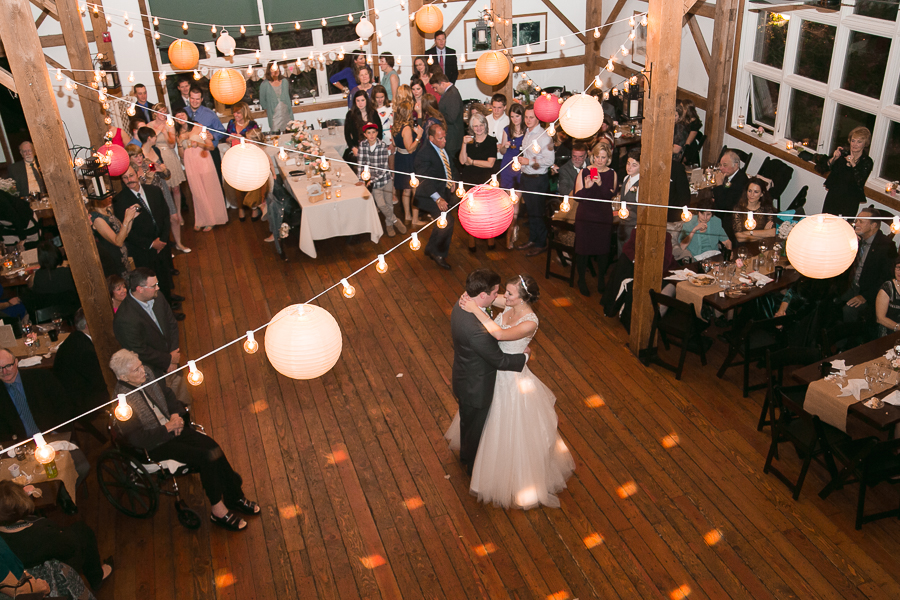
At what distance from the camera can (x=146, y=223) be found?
6.62m

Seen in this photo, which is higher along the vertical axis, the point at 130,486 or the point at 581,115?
the point at 581,115

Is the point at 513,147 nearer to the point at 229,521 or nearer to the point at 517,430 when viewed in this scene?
the point at 517,430

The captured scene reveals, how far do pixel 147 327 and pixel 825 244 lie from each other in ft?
14.2

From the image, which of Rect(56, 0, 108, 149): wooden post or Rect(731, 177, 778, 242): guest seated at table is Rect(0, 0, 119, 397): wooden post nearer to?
Rect(56, 0, 108, 149): wooden post

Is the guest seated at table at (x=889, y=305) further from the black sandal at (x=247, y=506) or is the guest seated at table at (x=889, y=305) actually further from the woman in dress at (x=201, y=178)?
the woman in dress at (x=201, y=178)

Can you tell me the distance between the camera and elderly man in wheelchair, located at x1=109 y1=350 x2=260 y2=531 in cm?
439

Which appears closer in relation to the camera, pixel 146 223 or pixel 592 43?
pixel 146 223

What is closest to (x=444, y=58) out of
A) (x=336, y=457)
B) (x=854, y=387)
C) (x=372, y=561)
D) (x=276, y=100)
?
(x=276, y=100)

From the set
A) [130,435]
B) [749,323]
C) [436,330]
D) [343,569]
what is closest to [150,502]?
[130,435]

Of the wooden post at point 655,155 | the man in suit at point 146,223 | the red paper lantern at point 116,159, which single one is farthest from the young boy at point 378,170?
the wooden post at point 655,155

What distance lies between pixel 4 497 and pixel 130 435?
2.51 feet

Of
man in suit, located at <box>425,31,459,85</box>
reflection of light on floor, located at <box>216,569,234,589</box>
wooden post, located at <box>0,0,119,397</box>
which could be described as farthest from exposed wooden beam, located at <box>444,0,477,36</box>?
reflection of light on floor, located at <box>216,569,234,589</box>

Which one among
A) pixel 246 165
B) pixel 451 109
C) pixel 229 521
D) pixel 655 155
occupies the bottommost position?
pixel 229 521

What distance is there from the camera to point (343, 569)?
4402mm
